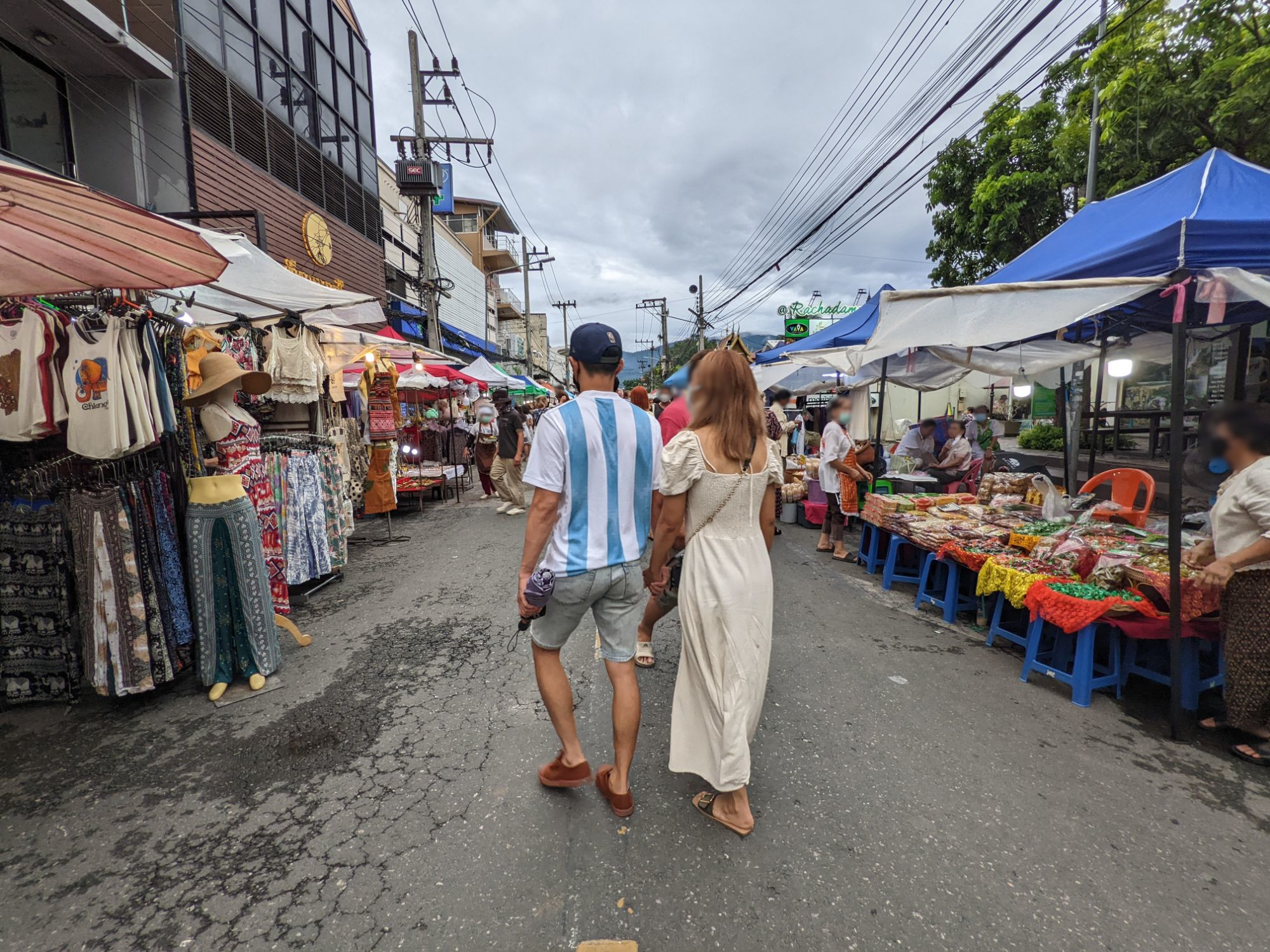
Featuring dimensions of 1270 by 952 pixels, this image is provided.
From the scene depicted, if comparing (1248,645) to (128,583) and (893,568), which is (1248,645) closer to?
(893,568)

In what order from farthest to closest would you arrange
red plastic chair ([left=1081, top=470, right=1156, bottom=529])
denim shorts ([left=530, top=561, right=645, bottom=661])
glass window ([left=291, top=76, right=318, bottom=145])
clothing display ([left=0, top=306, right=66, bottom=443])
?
glass window ([left=291, top=76, right=318, bottom=145]) < red plastic chair ([left=1081, top=470, right=1156, bottom=529]) < clothing display ([left=0, top=306, right=66, bottom=443]) < denim shorts ([left=530, top=561, right=645, bottom=661])

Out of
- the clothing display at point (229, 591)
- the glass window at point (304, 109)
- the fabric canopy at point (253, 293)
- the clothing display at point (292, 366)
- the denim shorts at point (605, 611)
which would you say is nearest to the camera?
the denim shorts at point (605, 611)

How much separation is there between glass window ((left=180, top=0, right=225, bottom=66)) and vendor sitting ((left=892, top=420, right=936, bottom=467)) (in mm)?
12539

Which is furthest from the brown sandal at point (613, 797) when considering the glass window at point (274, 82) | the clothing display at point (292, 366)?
the glass window at point (274, 82)

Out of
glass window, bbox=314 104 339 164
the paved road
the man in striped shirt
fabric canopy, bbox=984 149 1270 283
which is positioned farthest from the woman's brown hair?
glass window, bbox=314 104 339 164

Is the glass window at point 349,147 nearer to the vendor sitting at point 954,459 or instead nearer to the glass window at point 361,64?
the glass window at point 361,64

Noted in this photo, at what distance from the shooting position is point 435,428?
1366cm

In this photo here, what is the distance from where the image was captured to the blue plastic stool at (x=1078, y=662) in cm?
329

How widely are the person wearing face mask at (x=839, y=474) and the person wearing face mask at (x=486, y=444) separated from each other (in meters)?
6.25

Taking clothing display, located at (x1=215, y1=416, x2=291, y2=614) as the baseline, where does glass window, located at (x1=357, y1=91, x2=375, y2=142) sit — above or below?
above

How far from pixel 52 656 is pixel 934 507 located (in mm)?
7008

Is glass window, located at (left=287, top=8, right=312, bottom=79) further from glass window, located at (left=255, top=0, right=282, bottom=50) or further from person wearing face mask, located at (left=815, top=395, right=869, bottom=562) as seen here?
person wearing face mask, located at (left=815, top=395, right=869, bottom=562)

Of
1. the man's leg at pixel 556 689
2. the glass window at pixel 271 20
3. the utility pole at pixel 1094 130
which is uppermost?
the glass window at pixel 271 20

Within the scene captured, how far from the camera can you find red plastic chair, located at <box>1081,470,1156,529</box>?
16.3 feet
